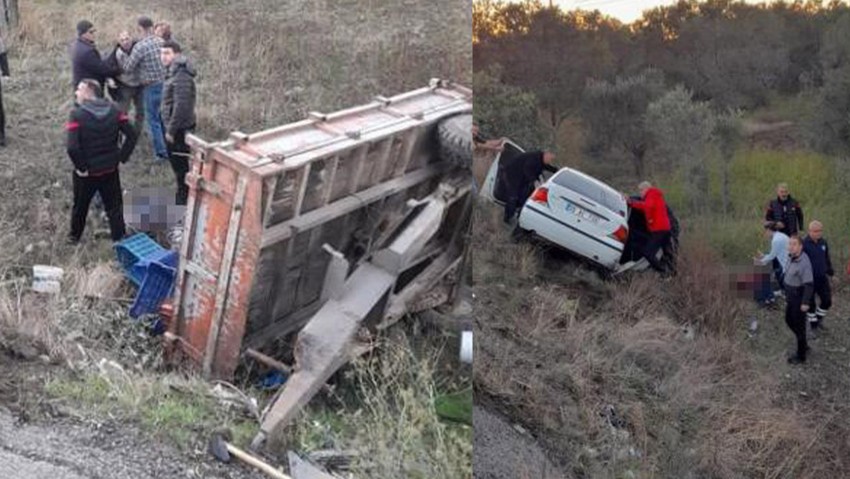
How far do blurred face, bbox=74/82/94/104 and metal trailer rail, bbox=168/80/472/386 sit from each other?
754 mm

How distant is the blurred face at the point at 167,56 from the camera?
4266mm

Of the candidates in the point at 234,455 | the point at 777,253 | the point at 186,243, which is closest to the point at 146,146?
the point at 186,243

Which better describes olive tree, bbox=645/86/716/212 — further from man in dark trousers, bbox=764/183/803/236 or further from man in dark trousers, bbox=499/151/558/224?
man in dark trousers, bbox=499/151/558/224

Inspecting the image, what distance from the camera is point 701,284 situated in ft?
9.12

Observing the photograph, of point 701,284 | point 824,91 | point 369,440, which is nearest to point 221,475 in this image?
point 369,440

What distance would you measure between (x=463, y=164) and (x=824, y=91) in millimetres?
1117

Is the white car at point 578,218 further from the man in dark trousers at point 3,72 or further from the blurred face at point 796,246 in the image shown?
the man in dark trousers at point 3,72

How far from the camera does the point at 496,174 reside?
2.68 metres

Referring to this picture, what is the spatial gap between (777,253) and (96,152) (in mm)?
2782

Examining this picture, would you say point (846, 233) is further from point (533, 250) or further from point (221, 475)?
point (221, 475)

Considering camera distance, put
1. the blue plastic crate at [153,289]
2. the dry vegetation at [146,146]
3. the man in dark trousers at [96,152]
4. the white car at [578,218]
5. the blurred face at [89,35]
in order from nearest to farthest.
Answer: the white car at [578,218] → the dry vegetation at [146,146] → the blue plastic crate at [153,289] → the man in dark trousers at [96,152] → the blurred face at [89,35]

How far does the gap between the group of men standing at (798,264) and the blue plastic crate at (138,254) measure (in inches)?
93.3

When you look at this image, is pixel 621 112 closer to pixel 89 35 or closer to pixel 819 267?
pixel 819 267

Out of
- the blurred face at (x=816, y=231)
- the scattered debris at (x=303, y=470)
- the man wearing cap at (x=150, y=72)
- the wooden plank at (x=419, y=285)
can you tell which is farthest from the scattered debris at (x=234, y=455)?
the blurred face at (x=816, y=231)
